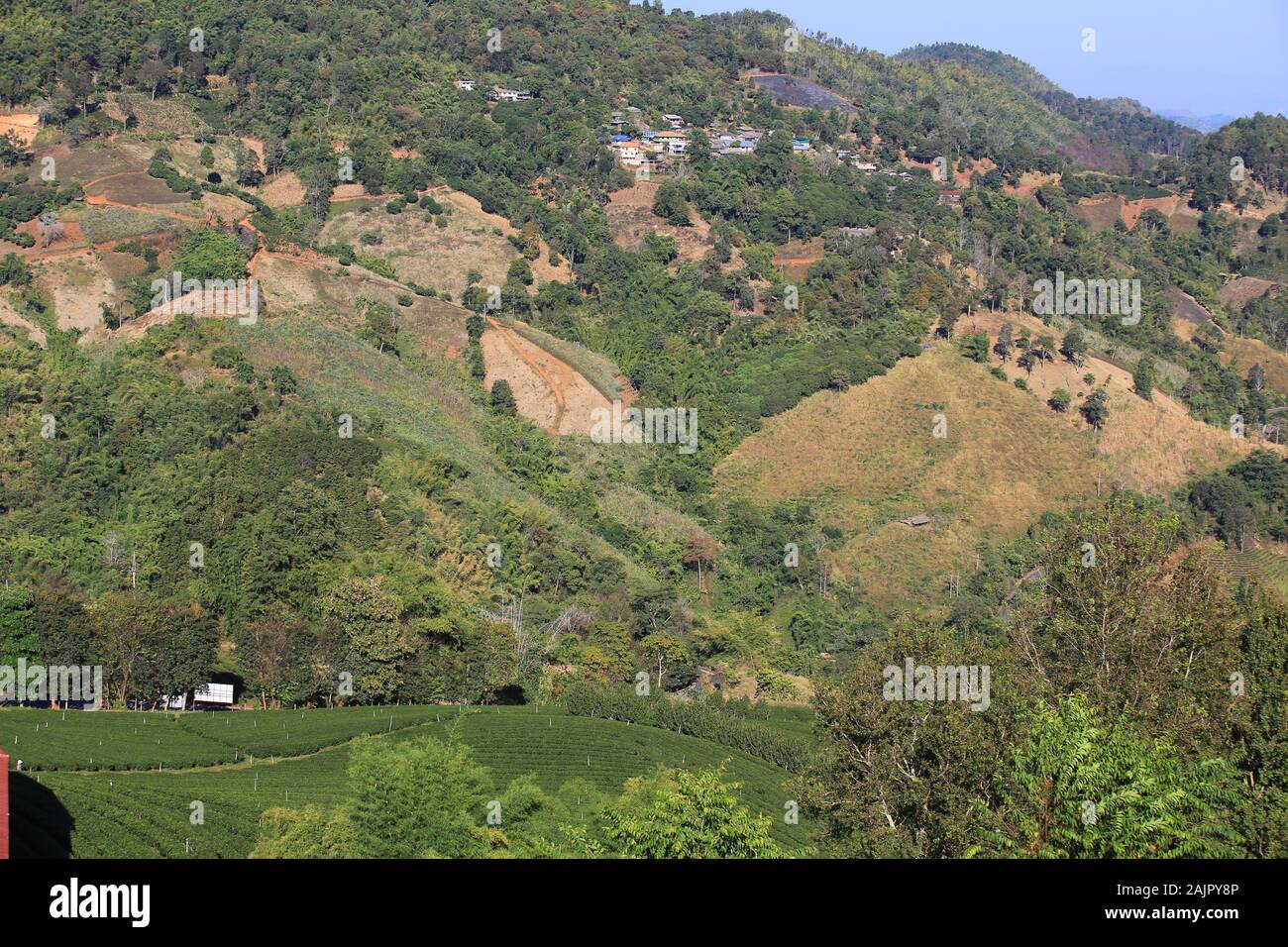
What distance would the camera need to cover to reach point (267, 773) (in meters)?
55.3

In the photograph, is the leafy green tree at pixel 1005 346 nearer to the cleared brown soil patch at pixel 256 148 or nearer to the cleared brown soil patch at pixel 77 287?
the cleared brown soil patch at pixel 256 148

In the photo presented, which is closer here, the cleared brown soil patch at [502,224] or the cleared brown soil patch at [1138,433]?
the cleared brown soil patch at [1138,433]

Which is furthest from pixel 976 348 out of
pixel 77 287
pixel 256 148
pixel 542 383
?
pixel 77 287

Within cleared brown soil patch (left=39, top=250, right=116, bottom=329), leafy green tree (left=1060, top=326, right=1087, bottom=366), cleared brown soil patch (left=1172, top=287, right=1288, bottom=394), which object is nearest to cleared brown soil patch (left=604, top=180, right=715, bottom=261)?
leafy green tree (left=1060, top=326, right=1087, bottom=366)

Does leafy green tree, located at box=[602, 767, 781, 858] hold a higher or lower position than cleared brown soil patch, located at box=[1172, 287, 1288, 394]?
lower

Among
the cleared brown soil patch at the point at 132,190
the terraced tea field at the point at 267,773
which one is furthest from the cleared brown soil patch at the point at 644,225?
the terraced tea field at the point at 267,773

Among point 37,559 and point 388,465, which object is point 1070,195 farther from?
point 37,559

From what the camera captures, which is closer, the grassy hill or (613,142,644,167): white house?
the grassy hill

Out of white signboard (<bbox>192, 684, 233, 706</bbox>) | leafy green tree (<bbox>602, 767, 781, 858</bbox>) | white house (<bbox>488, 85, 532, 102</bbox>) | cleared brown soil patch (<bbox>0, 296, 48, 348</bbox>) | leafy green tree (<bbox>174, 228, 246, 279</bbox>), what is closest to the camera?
leafy green tree (<bbox>602, 767, 781, 858</bbox>)

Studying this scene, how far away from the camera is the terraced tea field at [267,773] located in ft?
138

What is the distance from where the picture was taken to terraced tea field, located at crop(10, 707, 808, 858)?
138 feet

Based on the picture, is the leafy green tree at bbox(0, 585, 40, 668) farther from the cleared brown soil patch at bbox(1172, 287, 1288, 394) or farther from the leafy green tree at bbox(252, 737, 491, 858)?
the cleared brown soil patch at bbox(1172, 287, 1288, 394)

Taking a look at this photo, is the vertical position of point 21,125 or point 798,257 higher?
point 21,125

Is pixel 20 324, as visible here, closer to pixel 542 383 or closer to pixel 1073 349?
pixel 542 383
